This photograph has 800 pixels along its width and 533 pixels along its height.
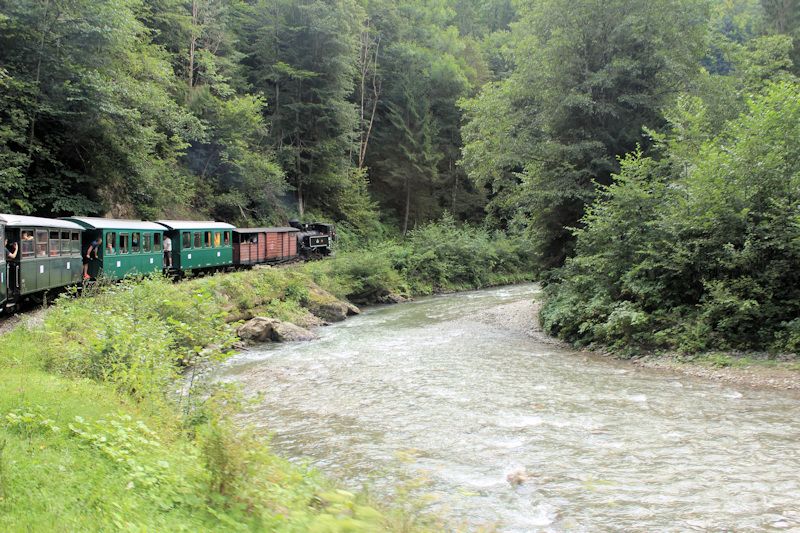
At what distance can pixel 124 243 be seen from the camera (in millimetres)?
20000

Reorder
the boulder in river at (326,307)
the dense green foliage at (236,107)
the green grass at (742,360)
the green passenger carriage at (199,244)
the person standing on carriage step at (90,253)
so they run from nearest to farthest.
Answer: the green grass at (742,360) → the person standing on carriage step at (90,253) → the dense green foliage at (236,107) → the green passenger carriage at (199,244) → the boulder in river at (326,307)

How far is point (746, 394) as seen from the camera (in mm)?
10914

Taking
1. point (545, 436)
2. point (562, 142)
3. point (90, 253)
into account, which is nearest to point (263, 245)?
point (90, 253)

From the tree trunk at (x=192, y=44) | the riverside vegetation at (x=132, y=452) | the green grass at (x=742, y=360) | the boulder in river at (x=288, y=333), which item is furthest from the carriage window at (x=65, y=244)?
the tree trunk at (x=192, y=44)

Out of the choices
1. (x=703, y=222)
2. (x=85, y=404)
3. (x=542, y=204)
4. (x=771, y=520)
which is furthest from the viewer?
(x=542, y=204)

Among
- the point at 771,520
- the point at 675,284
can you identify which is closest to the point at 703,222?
the point at 675,284

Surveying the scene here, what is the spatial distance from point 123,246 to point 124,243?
0.12m

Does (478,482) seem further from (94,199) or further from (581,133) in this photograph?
(94,199)

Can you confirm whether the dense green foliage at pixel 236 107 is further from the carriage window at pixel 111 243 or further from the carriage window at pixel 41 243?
the carriage window at pixel 41 243

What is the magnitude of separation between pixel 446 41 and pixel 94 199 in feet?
129

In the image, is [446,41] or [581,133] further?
[446,41]

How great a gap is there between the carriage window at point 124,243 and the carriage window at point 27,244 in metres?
5.14

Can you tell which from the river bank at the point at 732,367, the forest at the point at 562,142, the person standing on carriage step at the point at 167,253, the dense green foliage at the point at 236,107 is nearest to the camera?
the river bank at the point at 732,367

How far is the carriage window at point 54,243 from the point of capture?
15721 mm
